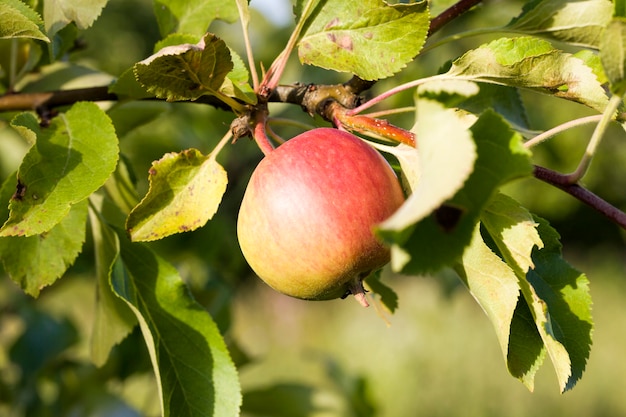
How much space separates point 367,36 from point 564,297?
0.33 metres

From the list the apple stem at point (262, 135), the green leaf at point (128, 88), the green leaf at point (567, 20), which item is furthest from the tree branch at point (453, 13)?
the green leaf at point (128, 88)

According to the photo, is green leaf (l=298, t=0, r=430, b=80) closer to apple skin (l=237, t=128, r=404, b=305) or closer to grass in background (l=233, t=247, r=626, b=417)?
apple skin (l=237, t=128, r=404, b=305)

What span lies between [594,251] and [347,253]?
8.94 metres

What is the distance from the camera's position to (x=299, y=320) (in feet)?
22.4

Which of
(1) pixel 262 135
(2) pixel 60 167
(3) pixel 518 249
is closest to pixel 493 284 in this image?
(3) pixel 518 249

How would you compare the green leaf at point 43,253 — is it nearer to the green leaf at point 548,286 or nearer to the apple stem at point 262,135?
the apple stem at point 262,135

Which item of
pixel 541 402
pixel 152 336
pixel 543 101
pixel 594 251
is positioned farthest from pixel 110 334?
pixel 594 251

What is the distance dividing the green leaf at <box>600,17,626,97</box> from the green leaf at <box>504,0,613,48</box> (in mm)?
156

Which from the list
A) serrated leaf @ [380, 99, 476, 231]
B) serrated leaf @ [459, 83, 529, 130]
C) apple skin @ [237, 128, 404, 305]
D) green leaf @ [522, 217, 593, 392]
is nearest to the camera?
serrated leaf @ [380, 99, 476, 231]

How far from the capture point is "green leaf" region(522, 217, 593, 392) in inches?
26.8

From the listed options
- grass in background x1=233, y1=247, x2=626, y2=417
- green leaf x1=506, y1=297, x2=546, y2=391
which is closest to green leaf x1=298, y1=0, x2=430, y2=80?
green leaf x1=506, y1=297, x2=546, y2=391

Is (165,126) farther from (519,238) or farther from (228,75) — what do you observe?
(519,238)

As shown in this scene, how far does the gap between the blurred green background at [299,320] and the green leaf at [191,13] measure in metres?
0.12

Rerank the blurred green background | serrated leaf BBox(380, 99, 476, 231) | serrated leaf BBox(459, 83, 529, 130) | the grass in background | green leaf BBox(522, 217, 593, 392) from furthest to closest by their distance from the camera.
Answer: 1. the grass in background
2. the blurred green background
3. serrated leaf BBox(459, 83, 529, 130)
4. green leaf BBox(522, 217, 593, 392)
5. serrated leaf BBox(380, 99, 476, 231)
